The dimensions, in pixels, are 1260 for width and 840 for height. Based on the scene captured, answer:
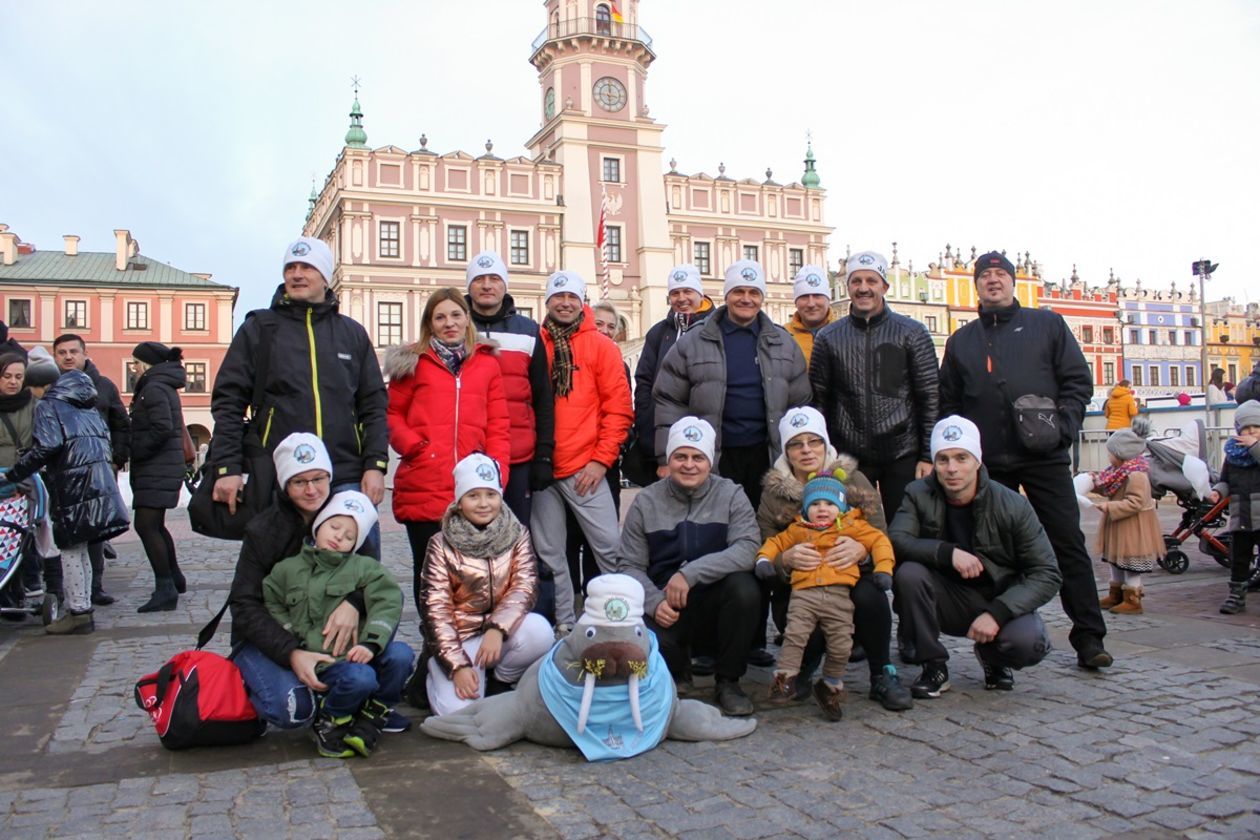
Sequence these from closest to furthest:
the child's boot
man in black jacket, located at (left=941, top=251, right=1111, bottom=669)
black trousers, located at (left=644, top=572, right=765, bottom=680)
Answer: black trousers, located at (left=644, top=572, right=765, bottom=680)
man in black jacket, located at (left=941, top=251, right=1111, bottom=669)
the child's boot

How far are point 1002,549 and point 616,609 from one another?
207 cm

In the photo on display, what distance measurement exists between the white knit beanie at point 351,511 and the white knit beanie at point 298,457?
0.55 ft

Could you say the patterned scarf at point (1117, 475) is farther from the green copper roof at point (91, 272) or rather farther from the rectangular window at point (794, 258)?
the green copper roof at point (91, 272)

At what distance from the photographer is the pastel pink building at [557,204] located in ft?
156

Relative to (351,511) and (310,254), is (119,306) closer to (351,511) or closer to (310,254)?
(310,254)

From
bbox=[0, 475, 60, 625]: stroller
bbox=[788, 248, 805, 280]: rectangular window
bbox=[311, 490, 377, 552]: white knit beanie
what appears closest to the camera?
bbox=[311, 490, 377, 552]: white knit beanie

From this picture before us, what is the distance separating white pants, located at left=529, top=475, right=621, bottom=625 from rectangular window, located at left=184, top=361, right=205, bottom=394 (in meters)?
50.5

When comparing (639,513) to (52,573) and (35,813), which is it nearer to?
(35,813)

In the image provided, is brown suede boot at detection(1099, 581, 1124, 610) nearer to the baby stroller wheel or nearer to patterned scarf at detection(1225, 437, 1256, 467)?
patterned scarf at detection(1225, 437, 1256, 467)

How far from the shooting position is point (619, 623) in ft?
13.0

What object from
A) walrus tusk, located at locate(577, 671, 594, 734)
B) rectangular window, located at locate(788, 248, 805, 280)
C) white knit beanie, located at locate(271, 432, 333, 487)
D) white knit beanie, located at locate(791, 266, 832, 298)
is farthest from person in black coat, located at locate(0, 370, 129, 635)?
rectangular window, located at locate(788, 248, 805, 280)

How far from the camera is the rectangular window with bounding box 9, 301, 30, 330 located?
169ft

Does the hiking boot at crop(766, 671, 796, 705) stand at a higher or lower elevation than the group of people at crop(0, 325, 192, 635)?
lower

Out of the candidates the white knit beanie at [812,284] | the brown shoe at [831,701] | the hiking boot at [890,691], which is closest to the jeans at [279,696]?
the brown shoe at [831,701]
